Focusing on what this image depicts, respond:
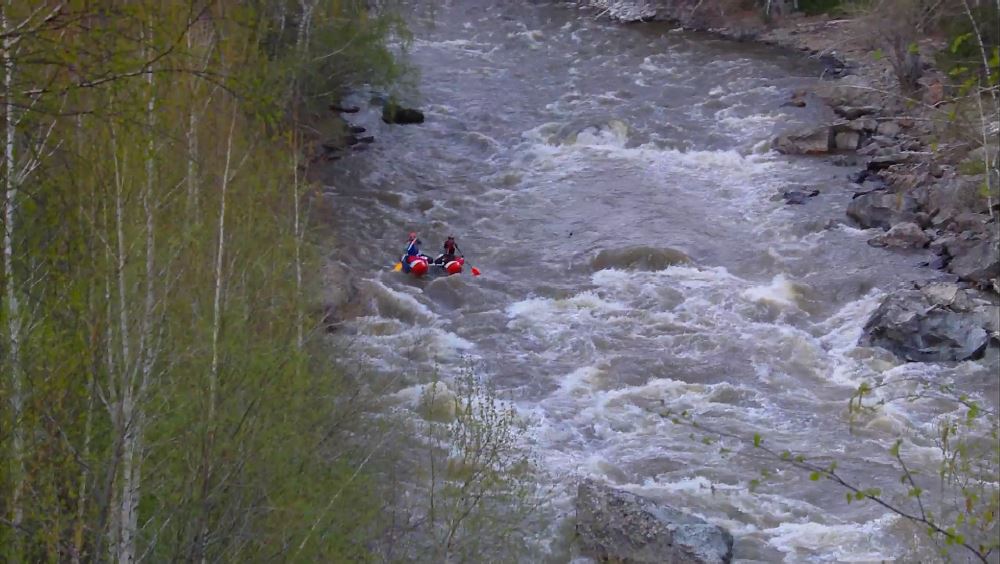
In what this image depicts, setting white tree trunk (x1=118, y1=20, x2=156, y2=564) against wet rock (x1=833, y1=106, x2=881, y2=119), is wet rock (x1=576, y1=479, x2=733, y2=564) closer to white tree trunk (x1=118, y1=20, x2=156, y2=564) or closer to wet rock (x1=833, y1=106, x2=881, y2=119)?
white tree trunk (x1=118, y1=20, x2=156, y2=564)

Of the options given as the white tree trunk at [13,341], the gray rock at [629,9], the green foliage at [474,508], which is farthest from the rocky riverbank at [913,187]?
the white tree trunk at [13,341]

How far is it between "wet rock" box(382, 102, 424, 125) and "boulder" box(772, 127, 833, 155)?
Result: 8.58 meters

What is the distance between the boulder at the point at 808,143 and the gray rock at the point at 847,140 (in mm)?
205

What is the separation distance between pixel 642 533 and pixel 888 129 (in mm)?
16173

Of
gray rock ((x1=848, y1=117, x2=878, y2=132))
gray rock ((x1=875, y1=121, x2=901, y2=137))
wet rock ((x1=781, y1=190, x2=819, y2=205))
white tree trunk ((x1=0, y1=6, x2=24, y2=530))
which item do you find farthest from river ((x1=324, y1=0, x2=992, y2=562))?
white tree trunk ((x1=0, y1=6, x2=24, y2=530))

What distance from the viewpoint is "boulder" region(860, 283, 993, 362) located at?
16922mm

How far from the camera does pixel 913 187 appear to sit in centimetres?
2244

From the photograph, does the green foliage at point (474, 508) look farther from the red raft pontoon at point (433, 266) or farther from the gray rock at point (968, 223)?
the gray rock at point (968, 223)

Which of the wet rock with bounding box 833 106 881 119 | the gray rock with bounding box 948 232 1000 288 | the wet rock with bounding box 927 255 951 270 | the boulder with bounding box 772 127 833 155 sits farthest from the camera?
the wet rock with bounding box 833 106 881 119

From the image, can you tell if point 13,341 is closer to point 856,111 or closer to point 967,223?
point 967,223

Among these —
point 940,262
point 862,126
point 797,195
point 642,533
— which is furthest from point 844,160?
point 642,533

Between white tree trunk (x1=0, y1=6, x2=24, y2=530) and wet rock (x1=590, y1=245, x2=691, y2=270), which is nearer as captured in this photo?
white tree trunk (x1=0, y1=6, x2=24, y2=530)

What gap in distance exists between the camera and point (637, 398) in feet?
53.1

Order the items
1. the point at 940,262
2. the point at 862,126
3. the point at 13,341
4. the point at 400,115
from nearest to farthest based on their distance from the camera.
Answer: the point at 13,341, the point at 940,262, the point at 862,126, the point at 400,115
